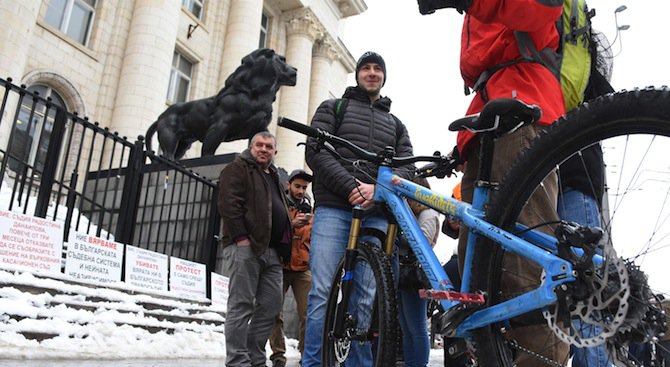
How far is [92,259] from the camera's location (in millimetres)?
5781

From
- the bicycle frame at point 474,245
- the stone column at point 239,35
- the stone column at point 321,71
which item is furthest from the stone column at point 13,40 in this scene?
the stone column at point 321,71

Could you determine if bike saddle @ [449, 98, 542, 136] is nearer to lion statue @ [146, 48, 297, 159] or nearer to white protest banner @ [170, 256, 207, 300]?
white protest banner @ [170, 256, 207, 300]

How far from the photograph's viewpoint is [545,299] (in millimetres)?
1676

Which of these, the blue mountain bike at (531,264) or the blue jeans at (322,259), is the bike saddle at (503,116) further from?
the blue jeans at (322,259)

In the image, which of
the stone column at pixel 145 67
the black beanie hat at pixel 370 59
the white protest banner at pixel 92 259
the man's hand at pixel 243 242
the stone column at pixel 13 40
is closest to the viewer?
the black beanie hat at pixel 370 59

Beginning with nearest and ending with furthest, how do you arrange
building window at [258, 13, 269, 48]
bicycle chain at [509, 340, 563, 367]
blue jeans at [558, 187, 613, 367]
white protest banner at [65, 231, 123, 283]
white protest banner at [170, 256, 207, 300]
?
1. bicycle chain at [509, 340, 563, 367]
2. blue jeans at [558, 187, 613, 367]
3. white protest banner at [65, 231, 123, 283]
4. white protest banner at [170, 256, 207, 300]
5. building window at [258, 13, 269, 48]

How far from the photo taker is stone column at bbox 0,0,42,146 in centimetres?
1280

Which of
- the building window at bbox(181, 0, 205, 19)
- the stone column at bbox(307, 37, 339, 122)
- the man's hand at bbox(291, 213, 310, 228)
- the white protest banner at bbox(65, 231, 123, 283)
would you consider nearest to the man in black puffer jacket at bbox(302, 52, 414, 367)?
the man's hand at bbox(291, 213, 310, 228)

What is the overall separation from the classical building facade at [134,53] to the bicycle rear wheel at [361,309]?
1266 centimetres

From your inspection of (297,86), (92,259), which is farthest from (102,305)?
(297,86)

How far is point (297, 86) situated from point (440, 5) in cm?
2528

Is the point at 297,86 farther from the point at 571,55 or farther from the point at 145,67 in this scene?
the point at 571,55

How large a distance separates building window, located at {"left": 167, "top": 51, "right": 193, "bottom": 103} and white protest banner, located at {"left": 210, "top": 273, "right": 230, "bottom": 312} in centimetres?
1460

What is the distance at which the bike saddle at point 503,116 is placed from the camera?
1.98 m
